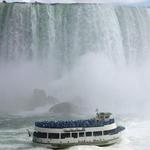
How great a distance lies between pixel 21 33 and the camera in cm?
5688

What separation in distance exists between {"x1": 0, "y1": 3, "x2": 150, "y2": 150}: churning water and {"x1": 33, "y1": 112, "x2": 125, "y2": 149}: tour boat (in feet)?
53.8

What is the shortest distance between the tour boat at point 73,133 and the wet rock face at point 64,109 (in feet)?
44.5

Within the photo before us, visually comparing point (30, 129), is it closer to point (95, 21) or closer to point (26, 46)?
point (26, 46)

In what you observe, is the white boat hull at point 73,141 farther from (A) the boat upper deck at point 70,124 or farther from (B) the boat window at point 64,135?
(A) the boat upper deck at point 70,124

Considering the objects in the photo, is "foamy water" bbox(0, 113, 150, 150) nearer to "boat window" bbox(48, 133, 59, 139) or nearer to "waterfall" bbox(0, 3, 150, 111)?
"boat window" bbox(48, 133, 59, 139)

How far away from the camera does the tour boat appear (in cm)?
3569

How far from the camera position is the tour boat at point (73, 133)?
117ft

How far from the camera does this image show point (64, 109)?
50781 millimetres

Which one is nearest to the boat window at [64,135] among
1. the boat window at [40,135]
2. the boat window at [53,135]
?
the boat window at [53,135]

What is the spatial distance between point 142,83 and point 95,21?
27.9 ft

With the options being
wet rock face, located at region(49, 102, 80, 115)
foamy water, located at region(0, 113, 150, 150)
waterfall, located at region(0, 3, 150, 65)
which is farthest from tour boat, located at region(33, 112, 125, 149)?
waterfall, located at region(0, 3, 150, 65)

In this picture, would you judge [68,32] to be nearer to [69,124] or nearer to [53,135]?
[69,124]

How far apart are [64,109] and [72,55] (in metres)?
9.10

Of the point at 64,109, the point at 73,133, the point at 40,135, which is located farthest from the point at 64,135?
the point at 64,109
